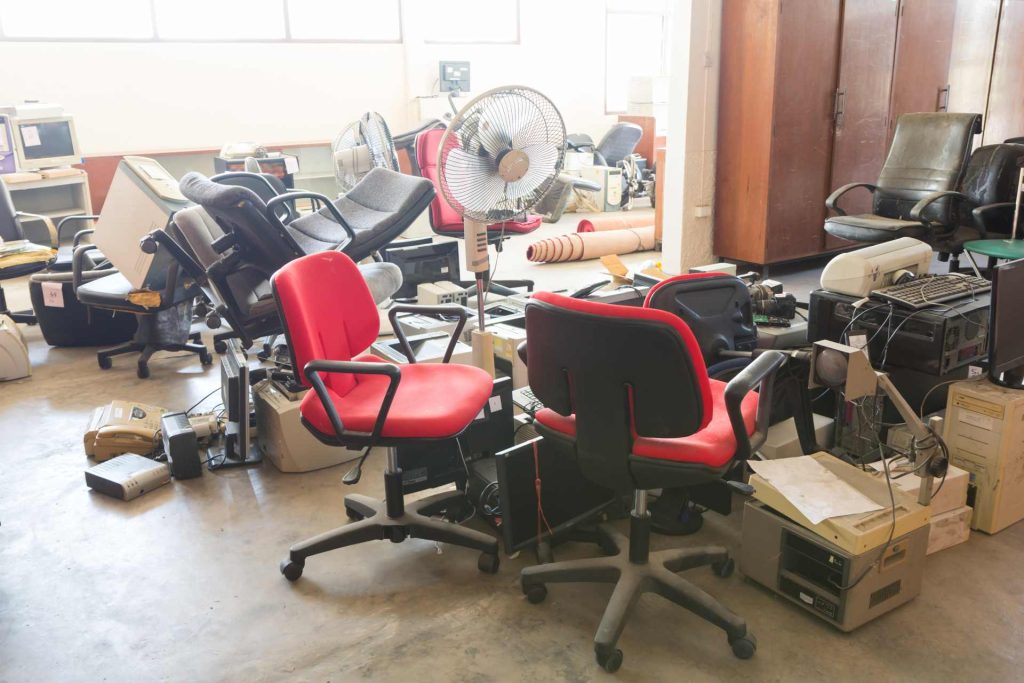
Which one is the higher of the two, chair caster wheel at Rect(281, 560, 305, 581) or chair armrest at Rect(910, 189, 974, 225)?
chair armrest at Rect(910, 189, 974, 225)

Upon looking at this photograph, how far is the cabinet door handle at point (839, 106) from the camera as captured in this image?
5582 millimetres

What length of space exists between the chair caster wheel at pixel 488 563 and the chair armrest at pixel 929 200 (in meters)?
3.42

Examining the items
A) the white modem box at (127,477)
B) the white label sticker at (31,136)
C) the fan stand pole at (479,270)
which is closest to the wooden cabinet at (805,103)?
the fan stand pole at (479,270)

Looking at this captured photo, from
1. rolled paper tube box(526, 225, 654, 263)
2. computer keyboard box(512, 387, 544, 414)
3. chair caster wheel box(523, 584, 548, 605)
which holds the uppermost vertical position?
computer keyboard box(512, 387, 544, 414)

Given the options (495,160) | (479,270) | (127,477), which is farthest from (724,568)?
(127,477)

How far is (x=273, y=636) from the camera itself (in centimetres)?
214

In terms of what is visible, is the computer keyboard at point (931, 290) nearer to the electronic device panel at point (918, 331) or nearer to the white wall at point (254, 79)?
the electronic device panel at point (918, 331)

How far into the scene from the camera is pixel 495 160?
2.79m

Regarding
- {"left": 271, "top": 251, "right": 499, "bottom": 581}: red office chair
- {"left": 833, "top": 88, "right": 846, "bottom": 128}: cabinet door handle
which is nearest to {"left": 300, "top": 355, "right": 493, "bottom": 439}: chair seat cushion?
{"left": 271, "top": 251, "right": 499, "bottom": 581}: red office chair

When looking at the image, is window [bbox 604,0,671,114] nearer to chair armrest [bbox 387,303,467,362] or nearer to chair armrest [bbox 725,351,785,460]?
chair armrest [bbox 387,303,467,362]

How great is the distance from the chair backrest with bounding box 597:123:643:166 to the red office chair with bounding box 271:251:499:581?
263 inches

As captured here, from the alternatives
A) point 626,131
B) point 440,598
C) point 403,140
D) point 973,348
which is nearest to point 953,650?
point 973,348

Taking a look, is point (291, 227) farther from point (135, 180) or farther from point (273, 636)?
point (273, 636)

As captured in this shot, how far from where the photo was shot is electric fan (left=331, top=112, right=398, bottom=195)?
4691 mm
